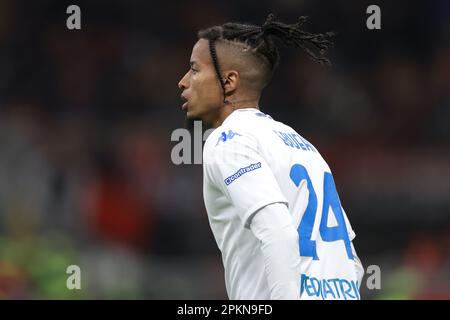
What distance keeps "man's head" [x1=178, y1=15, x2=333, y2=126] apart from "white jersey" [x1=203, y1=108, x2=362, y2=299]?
301 millimetres

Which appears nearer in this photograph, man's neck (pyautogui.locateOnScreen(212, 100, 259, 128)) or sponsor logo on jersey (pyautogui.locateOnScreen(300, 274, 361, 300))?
sponsor logo on jersey (pyautogui.locateOnScreen(300, 274, 361, 300))

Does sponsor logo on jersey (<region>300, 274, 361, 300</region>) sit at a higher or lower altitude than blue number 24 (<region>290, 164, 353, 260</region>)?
lower

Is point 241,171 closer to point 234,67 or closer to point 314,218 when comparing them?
point 314,218

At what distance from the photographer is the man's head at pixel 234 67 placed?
4469 millimetres

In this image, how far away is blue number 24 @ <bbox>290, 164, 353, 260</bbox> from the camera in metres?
3.96

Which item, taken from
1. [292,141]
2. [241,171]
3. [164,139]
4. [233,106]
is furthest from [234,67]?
[164,139]

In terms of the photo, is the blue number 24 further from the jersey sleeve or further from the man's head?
the man's head

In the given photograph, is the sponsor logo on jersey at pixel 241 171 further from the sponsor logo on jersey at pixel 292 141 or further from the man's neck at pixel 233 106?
the man's neck at pixel 233 106

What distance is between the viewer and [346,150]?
11.1m

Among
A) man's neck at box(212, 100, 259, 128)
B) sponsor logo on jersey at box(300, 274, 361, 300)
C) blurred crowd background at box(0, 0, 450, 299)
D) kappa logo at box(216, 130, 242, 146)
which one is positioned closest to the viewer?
sponsor logo on jersey at box(300, 274, 361, 300)

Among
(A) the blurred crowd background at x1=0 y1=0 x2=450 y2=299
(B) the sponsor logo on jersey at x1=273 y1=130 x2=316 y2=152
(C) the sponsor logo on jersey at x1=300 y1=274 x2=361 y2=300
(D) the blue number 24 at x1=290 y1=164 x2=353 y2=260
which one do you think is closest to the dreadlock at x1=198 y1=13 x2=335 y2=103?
(B) the sponsor logo on jersey at x1=273 y1=130 x2=316 y2=152

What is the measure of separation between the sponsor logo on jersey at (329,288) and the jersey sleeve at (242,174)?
12.6 inches

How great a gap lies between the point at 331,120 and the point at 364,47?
1.31 meters
